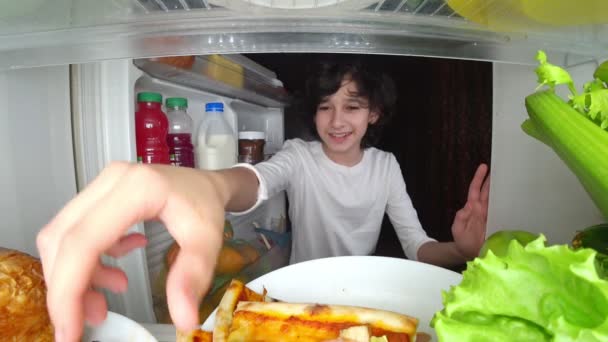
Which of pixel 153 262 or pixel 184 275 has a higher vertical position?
pixel 184 275

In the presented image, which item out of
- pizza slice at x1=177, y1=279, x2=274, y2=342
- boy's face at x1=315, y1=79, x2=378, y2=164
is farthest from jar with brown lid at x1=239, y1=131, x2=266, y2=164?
pizza slice at x1=177, y1=279, x2=274, y2=342

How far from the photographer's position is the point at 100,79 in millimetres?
672

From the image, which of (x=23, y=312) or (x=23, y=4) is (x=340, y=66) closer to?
(x=23, y=4)

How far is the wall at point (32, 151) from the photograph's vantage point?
1.90ft

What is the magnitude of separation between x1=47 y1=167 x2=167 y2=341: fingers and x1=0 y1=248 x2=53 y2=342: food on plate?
5.9 inches

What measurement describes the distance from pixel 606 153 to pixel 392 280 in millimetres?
313

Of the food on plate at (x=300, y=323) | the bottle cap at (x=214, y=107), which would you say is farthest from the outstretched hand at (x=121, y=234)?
the bottle cap at (x=214, y=107)

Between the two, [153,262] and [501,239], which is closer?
[501,239]

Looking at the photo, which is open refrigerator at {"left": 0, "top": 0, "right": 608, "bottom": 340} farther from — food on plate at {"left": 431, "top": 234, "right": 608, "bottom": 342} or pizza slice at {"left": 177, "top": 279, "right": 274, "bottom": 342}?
food on plate at {"left": 431, "top": 234, "right": 608, "bottom": 342}

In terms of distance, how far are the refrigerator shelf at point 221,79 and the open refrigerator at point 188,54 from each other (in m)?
0.01

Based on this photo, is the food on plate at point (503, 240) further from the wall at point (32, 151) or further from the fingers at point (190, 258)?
the wall at point (32, 151)

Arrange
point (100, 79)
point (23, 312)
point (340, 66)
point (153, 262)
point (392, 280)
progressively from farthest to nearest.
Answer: point (340, 66) → point (153, 262) → point (100, 79) → point (392, 280) → point (23, 312)

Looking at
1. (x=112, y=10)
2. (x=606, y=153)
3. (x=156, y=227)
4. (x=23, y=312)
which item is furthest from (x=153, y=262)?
(x=606, y=153)

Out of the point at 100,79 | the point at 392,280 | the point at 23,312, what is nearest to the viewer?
the point at 23,312
